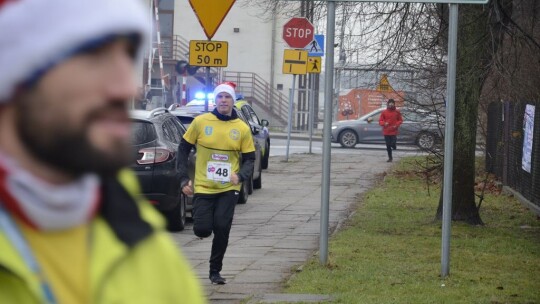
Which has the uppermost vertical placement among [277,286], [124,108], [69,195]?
[124,108]

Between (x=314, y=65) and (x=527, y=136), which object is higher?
(x=314, y=65)

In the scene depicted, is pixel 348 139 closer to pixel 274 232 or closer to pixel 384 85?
pixel 384 85

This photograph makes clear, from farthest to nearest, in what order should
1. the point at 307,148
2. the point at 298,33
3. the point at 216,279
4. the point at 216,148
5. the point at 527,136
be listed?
1. the point at 307,148
2. the point at 298,33
3. the point at 527,136
4. the point at 216,148
5. the point at 216,279

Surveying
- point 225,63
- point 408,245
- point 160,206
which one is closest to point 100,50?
point 408,245

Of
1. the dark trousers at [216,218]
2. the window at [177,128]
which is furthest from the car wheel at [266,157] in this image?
the dark trousers at [216,218]

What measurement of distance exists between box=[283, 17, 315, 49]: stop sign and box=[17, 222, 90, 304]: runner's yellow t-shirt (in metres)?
21.4

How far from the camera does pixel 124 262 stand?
174cm

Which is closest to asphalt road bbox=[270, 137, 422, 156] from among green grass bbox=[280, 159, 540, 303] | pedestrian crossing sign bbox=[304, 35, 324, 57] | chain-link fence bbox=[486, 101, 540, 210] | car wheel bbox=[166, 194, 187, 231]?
pedestrian crossing sign bbox=[304, 35, 324, 57]

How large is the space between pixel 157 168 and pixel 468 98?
3856 mm

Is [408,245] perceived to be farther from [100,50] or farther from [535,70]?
[100,50]

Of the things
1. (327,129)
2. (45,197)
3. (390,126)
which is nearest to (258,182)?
(390,126)

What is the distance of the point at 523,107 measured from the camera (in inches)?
722

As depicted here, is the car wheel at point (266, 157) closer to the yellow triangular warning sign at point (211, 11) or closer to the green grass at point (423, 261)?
the green grass at point (423, 261)

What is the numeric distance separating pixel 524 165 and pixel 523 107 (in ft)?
3.03
